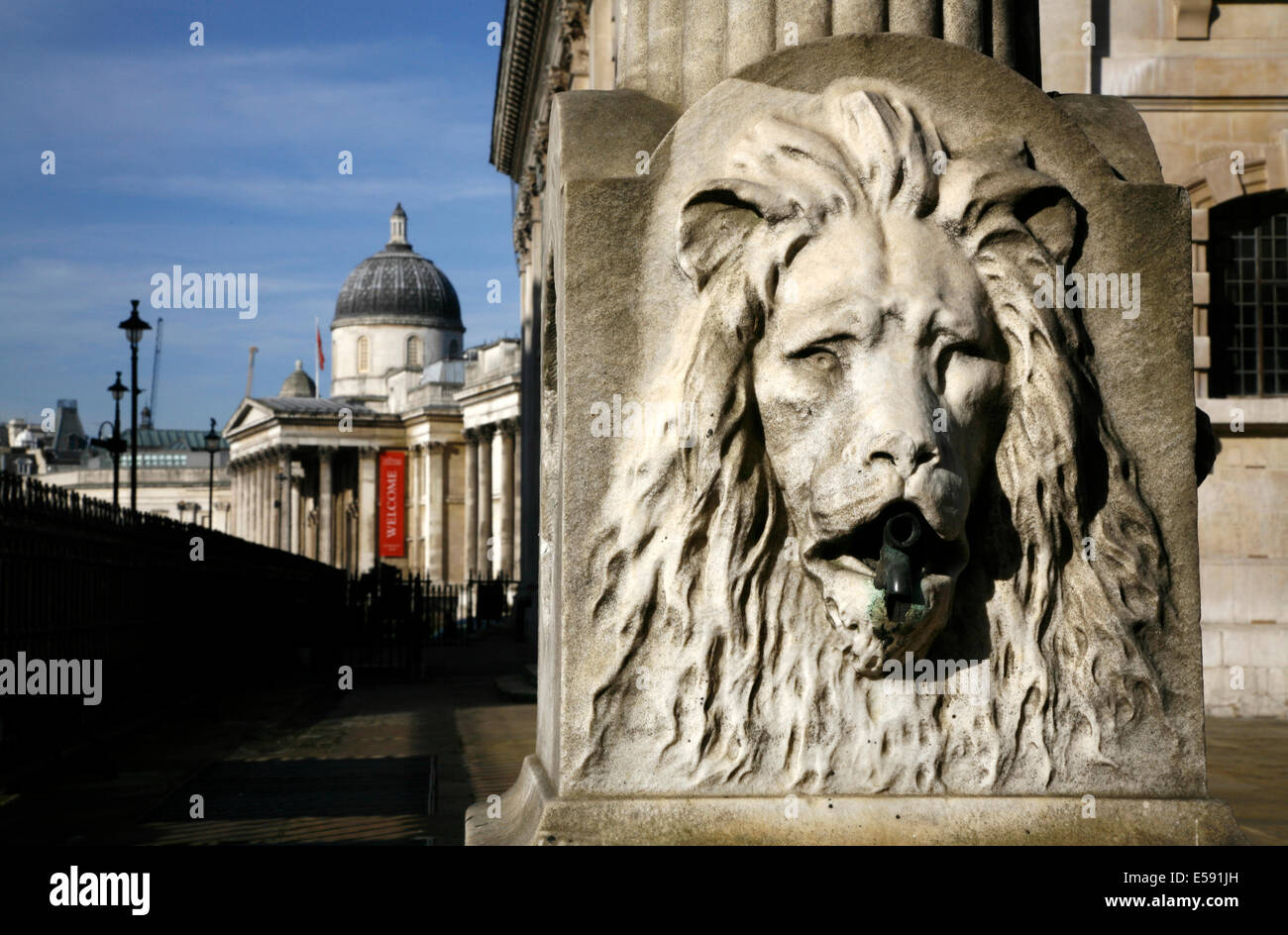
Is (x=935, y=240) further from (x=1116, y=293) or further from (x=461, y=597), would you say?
(x=461, y=597)

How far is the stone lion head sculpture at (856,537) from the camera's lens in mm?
3441

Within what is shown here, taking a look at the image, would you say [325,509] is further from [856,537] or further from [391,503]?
[856,537]

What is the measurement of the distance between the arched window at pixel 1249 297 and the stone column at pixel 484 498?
237ft

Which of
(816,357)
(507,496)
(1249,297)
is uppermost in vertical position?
(507,496)

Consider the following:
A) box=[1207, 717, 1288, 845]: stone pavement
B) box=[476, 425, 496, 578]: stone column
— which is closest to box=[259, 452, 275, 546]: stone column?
box=[476, 425, 496, 578]: stone column

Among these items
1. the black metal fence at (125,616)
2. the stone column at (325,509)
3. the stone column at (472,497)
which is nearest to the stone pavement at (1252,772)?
the black metal fence at (125,616)

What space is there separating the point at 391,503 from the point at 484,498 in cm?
1244

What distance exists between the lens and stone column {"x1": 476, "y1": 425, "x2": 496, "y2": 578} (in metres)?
87.6

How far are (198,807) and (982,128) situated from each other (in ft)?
22.9

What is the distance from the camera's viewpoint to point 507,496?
267 feet

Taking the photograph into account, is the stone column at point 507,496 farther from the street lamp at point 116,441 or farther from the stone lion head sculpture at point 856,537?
the stone lion head sculpture at point 856,537

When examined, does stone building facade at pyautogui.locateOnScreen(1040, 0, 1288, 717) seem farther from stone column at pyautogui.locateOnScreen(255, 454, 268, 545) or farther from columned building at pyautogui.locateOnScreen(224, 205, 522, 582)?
stone column at pyautogui.locateOnScreen(255, 454, 268, 545)

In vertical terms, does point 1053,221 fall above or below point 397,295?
below

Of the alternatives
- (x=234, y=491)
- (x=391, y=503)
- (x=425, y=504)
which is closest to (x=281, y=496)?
(x=391, y=503)
